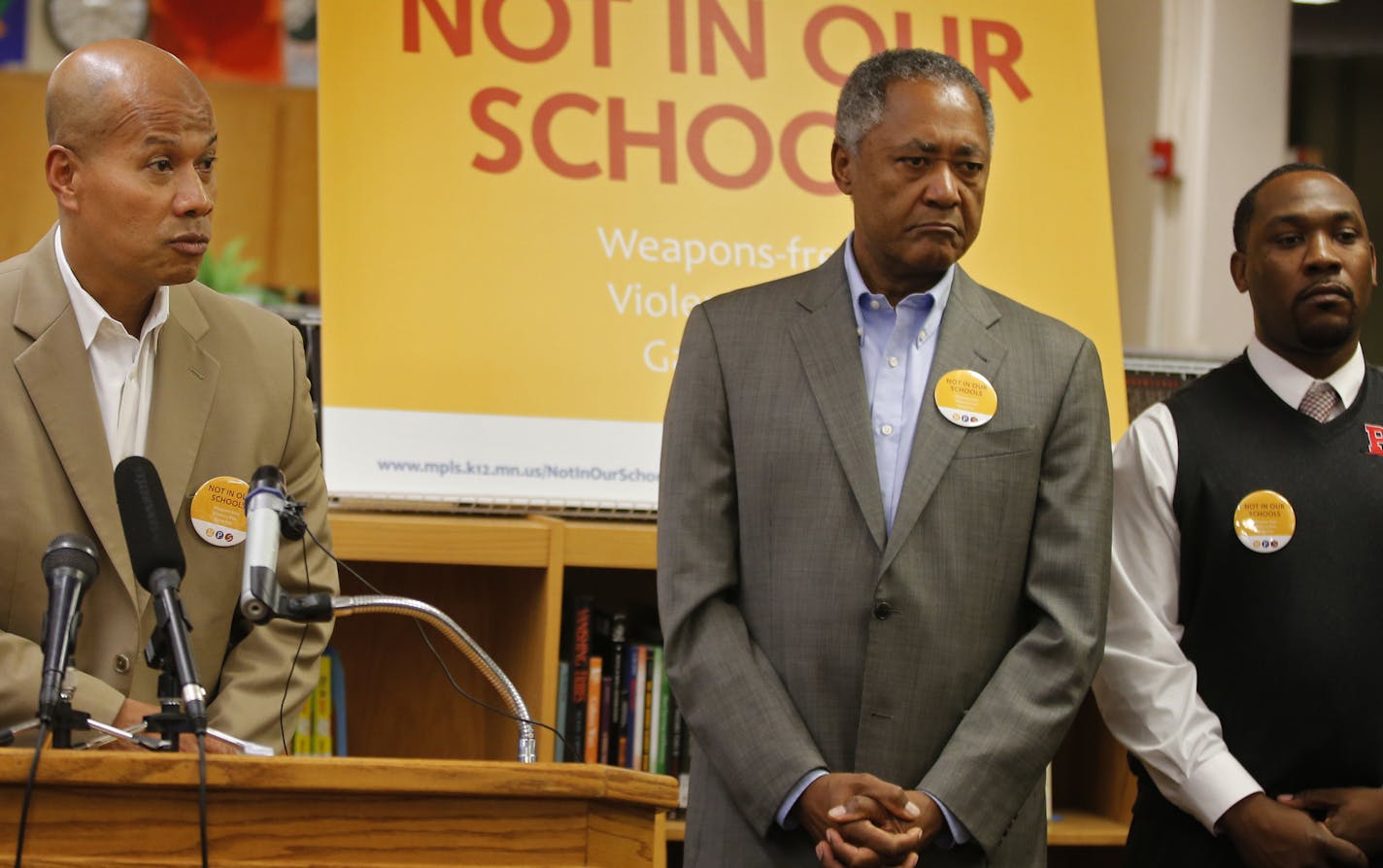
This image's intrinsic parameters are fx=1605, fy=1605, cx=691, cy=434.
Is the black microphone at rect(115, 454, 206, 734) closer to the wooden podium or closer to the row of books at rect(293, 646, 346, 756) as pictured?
the wooden podium

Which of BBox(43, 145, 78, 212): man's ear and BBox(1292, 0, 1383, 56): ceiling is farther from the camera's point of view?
BBox(1292, 0, 1383, 56): ceiling

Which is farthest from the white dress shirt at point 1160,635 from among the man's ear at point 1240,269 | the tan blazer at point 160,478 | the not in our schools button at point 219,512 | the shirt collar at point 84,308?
the shirt collar at point 84,308

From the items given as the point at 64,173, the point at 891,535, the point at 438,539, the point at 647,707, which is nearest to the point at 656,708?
the point at 647,707

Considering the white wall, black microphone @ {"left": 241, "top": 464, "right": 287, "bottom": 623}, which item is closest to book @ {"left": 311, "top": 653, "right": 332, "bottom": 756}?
black microphone @ {"left": 241, "top": 464, "right": 287, "bottom": 623}

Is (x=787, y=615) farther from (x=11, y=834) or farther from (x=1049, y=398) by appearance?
(x=11, y=834)

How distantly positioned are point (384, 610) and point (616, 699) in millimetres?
1181

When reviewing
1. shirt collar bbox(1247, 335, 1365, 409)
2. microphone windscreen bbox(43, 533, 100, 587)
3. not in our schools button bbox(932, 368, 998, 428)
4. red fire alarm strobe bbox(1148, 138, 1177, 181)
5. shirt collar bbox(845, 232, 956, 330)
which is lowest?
microphone windscreen bbox(43, 533, 100, 587)

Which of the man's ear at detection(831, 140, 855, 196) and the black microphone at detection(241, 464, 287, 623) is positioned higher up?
the man's ear at detection(831, 140, 855, 196)

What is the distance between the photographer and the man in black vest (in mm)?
2369

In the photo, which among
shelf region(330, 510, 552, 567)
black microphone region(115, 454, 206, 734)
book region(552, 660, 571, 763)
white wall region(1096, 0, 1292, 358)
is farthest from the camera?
white wall region(1096, 0, 1292, 358)

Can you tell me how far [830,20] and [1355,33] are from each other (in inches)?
117

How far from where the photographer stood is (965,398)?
221cm

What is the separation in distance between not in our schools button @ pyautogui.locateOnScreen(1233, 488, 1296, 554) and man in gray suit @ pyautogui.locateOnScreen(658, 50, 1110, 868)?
0.32 meters

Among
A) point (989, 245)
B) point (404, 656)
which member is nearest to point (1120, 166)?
point (989, 245)
